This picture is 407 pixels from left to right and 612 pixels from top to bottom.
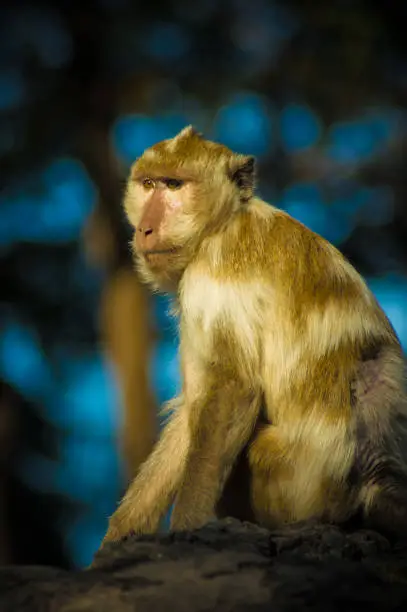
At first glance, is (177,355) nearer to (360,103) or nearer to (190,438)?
(190,438)

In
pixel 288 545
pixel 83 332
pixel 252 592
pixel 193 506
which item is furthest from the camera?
pixel 83 332

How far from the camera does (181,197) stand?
4207mm

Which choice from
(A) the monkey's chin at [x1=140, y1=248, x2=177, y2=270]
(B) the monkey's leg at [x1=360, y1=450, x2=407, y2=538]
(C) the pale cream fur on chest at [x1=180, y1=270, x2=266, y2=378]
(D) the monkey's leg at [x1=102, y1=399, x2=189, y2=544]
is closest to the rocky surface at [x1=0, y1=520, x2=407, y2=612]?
(B) the monkey's leg at [x1=360, y1=450, x2=407, y2=538]

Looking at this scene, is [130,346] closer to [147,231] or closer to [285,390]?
[147,231]

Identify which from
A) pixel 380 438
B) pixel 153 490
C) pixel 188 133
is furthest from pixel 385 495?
pixel 188 133

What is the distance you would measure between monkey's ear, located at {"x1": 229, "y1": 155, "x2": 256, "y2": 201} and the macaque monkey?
261 mm

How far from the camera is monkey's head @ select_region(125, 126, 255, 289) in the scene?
13.4ft

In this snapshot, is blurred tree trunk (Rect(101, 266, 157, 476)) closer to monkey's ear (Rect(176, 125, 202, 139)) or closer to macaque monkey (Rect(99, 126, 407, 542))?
monkey's ear (Rect(176, 125, 202, 139))

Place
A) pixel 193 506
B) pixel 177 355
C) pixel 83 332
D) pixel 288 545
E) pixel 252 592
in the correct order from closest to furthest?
pixel 252 592, pixel 288 545, pixel 193 506, pixel 177 355, pixel 83 332

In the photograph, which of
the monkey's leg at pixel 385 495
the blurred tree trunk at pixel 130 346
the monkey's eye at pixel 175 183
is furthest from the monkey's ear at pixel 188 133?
the blurred tree trunk at pixel 130 346

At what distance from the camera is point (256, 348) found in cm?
383

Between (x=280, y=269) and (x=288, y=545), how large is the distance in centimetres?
107

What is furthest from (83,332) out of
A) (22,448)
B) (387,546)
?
(387,546)

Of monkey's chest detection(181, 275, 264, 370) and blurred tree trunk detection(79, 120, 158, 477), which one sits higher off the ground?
blurred tree trunk detection(79, 120, 158, 477)
